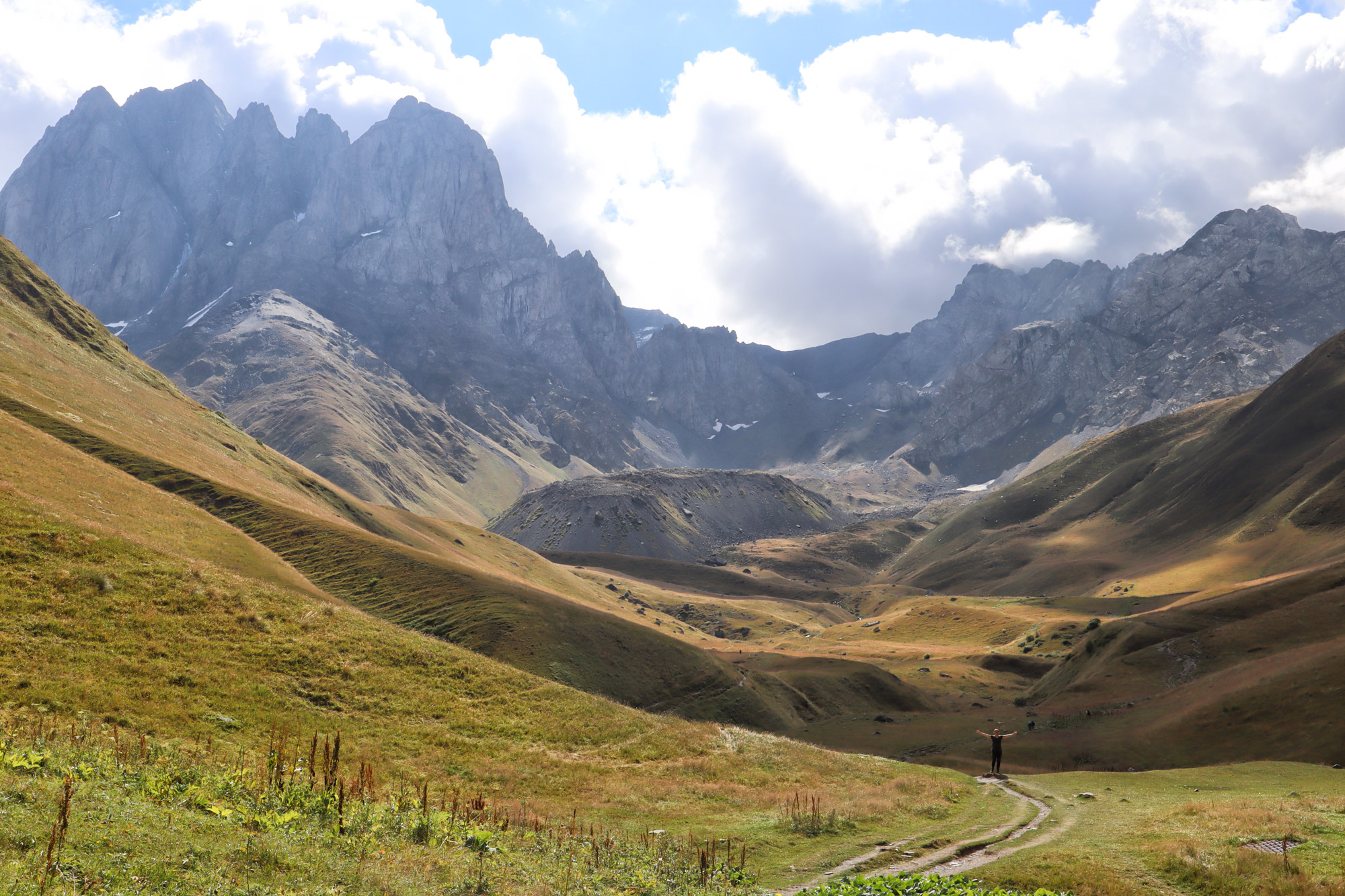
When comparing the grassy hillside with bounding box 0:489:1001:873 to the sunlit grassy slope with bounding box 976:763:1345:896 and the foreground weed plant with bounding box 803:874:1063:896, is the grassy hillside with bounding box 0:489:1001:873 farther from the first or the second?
the sunlit grassy slope with bounding box 976:763:1345:896

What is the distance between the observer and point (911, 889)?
1736 centimetres

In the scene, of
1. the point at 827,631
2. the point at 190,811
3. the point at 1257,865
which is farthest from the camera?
the point at 827,631

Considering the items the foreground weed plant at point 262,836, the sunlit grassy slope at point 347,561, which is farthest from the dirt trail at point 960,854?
the sunlit grassy slope at point 347,561

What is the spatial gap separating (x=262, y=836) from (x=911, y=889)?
46.7 ft

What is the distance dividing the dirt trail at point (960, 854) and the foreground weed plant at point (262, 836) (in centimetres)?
333

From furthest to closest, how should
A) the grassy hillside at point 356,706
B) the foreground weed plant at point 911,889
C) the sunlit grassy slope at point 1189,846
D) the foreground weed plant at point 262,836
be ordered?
the grassy hillside at point 356,706, the sunlit grassy slope at point 1189,846, the foreground weed plant at point 911,889, the foreground weed plant at point 262,836

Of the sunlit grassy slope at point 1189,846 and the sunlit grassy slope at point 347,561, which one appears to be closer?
the sunlit grassy slope at point 1189,846

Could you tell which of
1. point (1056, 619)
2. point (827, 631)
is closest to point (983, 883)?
point (1056, 619)

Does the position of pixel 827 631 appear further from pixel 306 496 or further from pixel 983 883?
pixel 983 883

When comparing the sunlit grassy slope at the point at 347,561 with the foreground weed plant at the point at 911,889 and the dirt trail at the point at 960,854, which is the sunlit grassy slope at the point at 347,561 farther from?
the foreground weed plant at the point at 911,889

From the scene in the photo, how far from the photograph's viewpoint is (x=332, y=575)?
6462 cm

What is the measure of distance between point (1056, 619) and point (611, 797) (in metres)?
136

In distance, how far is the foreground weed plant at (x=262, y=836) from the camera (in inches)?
530

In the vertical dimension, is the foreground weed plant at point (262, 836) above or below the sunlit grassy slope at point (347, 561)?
below
